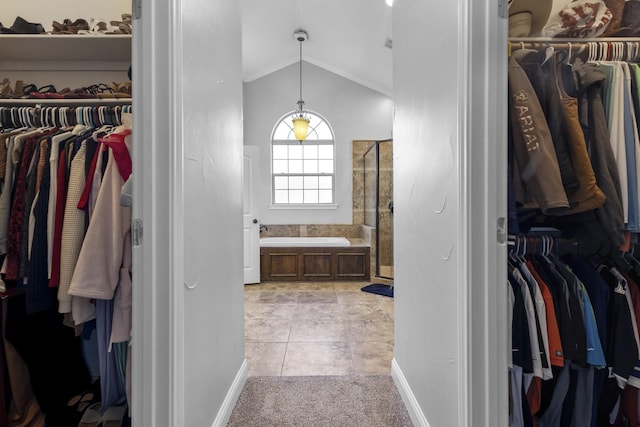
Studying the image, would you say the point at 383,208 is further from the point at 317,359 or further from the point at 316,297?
the point at 317,359

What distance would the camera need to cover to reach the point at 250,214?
4.05 m

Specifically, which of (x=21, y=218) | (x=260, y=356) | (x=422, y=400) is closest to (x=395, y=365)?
(x=422, y=400)

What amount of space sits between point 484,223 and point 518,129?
0.35 metres

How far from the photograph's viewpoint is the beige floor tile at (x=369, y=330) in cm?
250

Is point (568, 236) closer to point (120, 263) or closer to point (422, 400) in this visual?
point (422, 400)

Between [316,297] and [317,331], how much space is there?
39.7 inches

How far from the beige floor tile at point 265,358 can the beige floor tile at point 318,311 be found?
63 cm

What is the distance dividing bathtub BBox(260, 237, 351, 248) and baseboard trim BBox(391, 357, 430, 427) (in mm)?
2679

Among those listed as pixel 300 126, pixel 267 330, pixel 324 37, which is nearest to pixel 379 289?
pixel 267 330

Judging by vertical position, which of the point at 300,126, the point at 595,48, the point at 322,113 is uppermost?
the point at 322,113

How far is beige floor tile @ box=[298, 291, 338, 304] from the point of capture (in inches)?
138

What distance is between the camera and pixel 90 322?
129 cm

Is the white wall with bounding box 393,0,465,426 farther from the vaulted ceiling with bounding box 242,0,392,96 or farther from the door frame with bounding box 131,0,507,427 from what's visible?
the vaulted ceiling with bounding box 242,0,392,96

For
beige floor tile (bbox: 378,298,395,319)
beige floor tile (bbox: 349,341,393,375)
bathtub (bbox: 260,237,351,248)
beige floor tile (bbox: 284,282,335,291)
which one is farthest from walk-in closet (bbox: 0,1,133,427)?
bathtub (bbox: 260,237,351,248)
